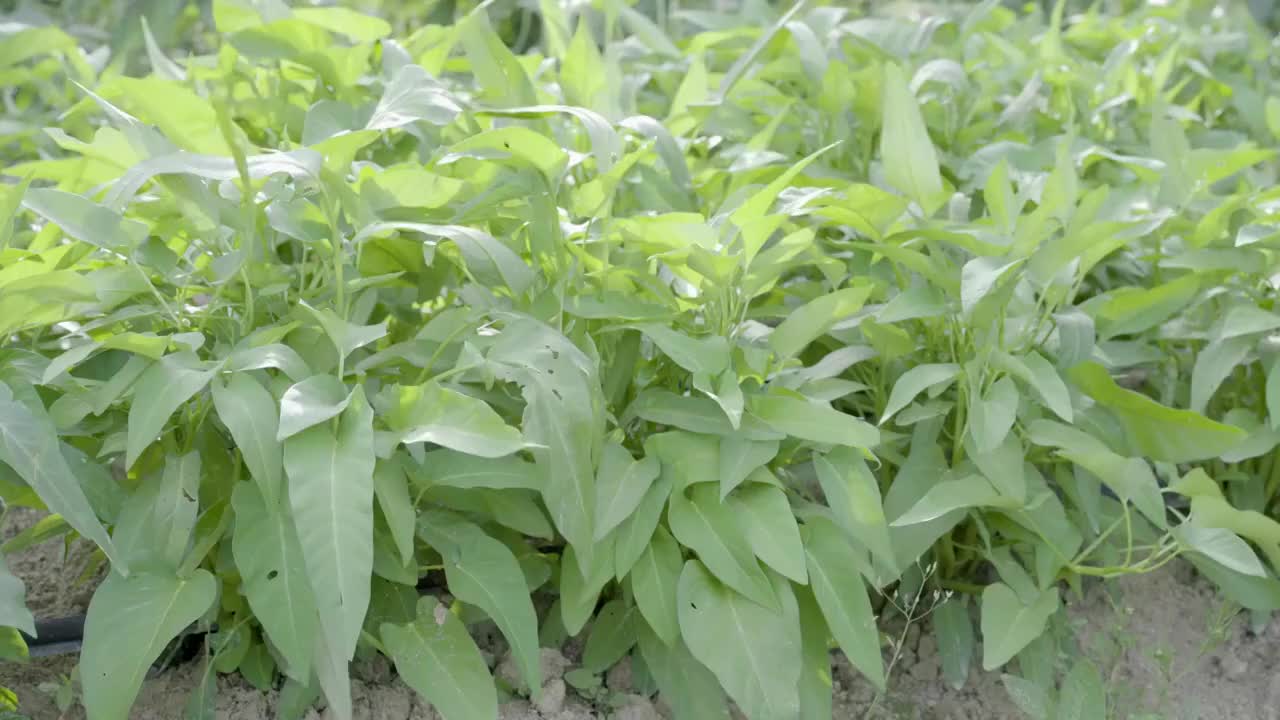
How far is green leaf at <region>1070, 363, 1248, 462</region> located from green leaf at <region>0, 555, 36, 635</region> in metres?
1.20

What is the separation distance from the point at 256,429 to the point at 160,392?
0.36 feet

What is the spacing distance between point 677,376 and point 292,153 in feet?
1.76

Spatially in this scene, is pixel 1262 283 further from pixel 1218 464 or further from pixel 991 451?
pixel 991 451

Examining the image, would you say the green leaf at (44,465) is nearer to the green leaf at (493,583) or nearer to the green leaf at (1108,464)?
the green leaf at (493,583)

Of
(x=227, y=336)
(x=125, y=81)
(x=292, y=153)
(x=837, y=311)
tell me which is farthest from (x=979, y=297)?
(x=125, y=81)

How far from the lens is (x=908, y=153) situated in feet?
5.38

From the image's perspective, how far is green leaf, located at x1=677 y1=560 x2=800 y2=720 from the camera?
127cm

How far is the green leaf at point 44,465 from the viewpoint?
114cm

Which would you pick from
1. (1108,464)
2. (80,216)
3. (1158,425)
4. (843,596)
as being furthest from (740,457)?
(80,216)

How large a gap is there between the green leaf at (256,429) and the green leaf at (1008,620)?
0.79 meters

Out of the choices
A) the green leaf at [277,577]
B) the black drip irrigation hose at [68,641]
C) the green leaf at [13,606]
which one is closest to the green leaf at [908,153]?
the green leaf at [277,577]

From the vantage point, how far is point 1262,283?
171 cm

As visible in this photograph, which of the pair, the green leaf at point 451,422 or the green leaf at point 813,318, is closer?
the green leaf at point 451,422

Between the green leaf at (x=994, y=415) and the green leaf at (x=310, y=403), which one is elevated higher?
the green leaf at (x=310, y=403)
